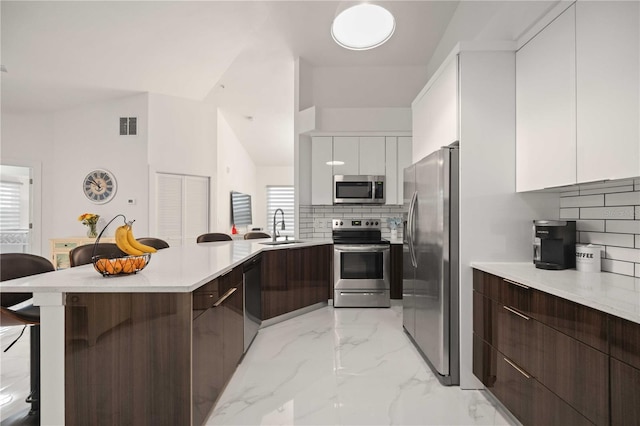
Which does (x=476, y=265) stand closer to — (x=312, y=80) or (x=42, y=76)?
(x=312, y=80)

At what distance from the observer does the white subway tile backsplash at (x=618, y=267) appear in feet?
6.01

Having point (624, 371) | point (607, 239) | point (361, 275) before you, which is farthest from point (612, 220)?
point (361, 275)

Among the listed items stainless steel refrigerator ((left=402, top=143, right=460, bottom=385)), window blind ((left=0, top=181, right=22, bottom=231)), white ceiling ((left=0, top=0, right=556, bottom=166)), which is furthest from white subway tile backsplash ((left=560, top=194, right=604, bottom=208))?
window blind ((left=0, top=181, right=22, bottom=231))

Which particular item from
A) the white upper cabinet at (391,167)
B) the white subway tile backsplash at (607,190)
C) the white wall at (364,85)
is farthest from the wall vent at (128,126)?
the white subway tile backsplash at (607,190)

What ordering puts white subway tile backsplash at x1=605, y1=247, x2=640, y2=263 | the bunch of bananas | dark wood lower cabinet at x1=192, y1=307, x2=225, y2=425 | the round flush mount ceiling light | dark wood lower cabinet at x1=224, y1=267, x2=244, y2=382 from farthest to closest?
the round flush mount ceiling light < dark wood lower cabinet at x1=224, y1=267, x2=244, y2=382 < the bunch of bananas < white subway tile backsplash at x1=605, y1=247, x2=640, y2=263 < dark wood lower cabinet at x1=192, y1=307, x2=225, y2=425

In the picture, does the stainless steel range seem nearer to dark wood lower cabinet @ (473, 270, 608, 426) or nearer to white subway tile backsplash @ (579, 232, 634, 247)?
dark wood lower cabinet @ (473, 270, 608, 426)

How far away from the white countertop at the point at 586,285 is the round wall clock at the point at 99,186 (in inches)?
216

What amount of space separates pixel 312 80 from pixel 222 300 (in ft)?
12.7

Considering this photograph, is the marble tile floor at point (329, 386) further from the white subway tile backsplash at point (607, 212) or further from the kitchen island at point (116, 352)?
the white subway tile backsplash at point (607, 212)

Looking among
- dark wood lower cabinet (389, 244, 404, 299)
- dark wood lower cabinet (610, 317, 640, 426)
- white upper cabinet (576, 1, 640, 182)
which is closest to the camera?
dark wood lower cabinet (610, 317, 640, 426)

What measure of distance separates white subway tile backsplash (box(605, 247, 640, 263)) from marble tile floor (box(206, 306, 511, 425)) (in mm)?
1097

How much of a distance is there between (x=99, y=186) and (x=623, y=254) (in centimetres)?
635

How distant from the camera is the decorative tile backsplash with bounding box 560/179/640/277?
1.81 m

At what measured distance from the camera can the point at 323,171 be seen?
4754 mm
